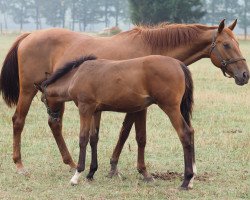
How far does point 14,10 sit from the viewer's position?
10812 cm

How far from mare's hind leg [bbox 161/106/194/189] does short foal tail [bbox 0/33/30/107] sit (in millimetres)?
2822

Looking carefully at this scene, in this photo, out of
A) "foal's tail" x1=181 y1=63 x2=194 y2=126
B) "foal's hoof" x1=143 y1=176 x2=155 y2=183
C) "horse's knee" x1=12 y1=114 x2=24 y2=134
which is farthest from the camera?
"horse's knee" x1=12 y1=114 x2=24 y2=134

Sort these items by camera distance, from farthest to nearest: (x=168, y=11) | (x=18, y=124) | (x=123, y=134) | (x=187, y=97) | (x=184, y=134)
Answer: (x=168, y=11) < (x=18, y=124) < (x=123, y=134) < (x=187, y=97) < (x=184, y=134)

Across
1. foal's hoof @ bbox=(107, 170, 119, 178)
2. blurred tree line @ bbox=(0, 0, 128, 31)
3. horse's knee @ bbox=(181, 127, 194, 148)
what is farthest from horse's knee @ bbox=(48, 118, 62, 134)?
blurred tree line @ bbox=(0, 0, 128, 31)

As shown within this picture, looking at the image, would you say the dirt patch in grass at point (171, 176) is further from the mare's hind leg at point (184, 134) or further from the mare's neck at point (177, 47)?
the mare's neck at point (177, 47)

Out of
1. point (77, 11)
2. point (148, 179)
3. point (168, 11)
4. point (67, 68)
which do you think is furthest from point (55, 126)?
point (77, 11)

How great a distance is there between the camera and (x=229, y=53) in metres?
6.75

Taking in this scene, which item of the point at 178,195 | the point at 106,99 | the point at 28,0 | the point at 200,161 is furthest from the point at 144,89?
the point at 28,0

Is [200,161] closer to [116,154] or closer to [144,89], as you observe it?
[116,154]

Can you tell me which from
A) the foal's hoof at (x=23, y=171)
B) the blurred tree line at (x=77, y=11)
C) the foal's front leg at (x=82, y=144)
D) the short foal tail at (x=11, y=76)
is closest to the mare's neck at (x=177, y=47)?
the foal's front leg at (x=82, y=144)

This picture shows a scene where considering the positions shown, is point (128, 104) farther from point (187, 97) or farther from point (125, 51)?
point (125, 51)

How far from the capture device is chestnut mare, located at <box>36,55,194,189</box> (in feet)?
19.4

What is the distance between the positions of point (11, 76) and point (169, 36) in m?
2.53

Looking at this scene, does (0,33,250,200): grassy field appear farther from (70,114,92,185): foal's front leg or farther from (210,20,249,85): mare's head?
(210,20,249,85): mare's head
